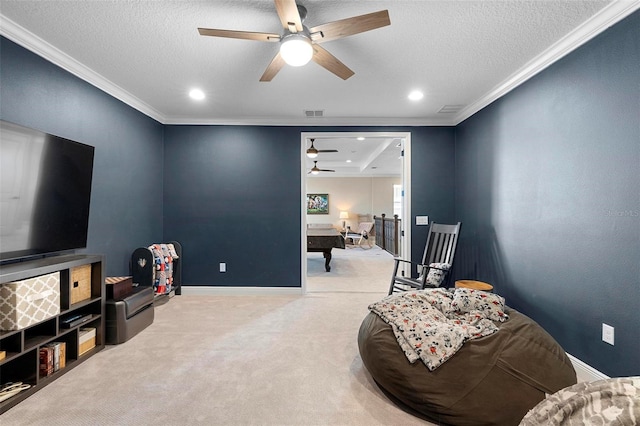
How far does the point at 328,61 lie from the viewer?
215 cm

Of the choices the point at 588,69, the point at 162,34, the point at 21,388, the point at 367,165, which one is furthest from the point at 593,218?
the point at 367,165

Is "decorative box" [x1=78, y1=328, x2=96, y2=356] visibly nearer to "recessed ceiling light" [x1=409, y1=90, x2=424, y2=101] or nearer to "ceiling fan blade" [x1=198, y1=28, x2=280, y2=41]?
"ceiling fan blade" [x1=198, y1=28, x2=280, y2=41]

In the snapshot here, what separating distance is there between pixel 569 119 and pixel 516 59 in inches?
27.4

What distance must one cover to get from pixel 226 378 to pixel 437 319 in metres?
1.54

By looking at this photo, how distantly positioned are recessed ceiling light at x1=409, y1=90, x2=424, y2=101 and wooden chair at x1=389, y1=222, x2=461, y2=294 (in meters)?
1.52

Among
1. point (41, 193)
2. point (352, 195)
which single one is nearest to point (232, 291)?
point (41, 193)

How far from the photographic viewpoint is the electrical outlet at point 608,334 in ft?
6.31

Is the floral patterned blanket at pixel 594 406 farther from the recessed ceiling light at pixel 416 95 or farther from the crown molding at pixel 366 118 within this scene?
the recessed ceiling light at pixel 416 95

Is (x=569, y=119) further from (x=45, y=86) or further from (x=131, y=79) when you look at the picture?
(x=45, y=86)

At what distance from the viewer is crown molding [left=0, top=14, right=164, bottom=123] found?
2057mm

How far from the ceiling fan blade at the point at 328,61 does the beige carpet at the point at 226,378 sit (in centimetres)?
228

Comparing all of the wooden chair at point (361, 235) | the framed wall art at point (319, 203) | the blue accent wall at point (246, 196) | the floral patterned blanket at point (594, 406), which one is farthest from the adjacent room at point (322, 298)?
the framed wall art at point (319, 203)

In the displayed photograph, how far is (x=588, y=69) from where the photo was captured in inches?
82.5

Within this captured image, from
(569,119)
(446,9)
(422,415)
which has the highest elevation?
(446,9)
